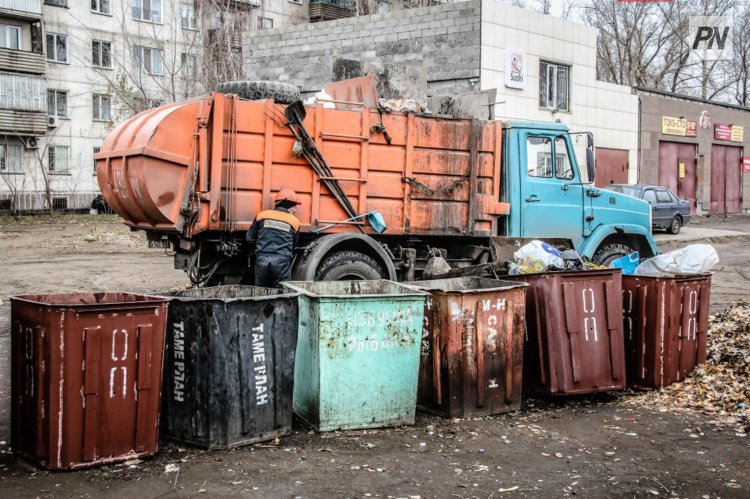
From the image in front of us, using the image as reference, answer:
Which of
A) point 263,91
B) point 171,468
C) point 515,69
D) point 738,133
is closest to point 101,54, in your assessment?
point 515,69

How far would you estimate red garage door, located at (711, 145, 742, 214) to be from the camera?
35.2 metres

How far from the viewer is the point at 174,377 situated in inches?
213

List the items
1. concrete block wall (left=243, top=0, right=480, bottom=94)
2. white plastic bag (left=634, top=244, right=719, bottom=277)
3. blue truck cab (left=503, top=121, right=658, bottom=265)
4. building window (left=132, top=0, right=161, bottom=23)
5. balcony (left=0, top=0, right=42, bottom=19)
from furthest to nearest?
building window (left=132, top=0, right=161, bottom=23)
balcony (left=0, top=0, right=42, bottom=19)
concrete block wall (left=243, top=0, right=480, bottom=94)
blue truck cab (left=503, top=121, right=658, bottom=265)
white plastic bag (left=634, top=244, right=719, bottom=277)

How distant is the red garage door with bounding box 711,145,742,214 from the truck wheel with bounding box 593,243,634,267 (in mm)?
26516

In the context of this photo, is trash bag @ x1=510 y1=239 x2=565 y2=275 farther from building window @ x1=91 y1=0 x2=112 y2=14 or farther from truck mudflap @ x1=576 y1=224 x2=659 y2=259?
building window @ x1=91 y1=0 x2=112 y2=14

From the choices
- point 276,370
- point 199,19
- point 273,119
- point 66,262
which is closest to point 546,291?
point 276,370

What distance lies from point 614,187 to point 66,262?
1564cm

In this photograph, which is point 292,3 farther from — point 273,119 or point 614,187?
point 273,119

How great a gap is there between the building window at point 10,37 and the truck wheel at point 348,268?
31.5 m

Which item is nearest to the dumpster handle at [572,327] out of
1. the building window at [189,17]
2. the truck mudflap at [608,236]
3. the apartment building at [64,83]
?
the truck mudflap at [608,236]

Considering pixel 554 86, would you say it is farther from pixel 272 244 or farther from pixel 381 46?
pixel 272 244

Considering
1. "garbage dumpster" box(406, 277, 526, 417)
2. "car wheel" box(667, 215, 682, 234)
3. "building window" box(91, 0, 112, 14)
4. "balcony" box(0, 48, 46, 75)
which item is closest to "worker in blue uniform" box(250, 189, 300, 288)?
"garbage dumpster" box(406, 277, 526, 417)

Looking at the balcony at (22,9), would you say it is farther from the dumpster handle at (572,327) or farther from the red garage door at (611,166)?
the dumpster handle at (572,327)

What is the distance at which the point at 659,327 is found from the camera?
7066 mm
